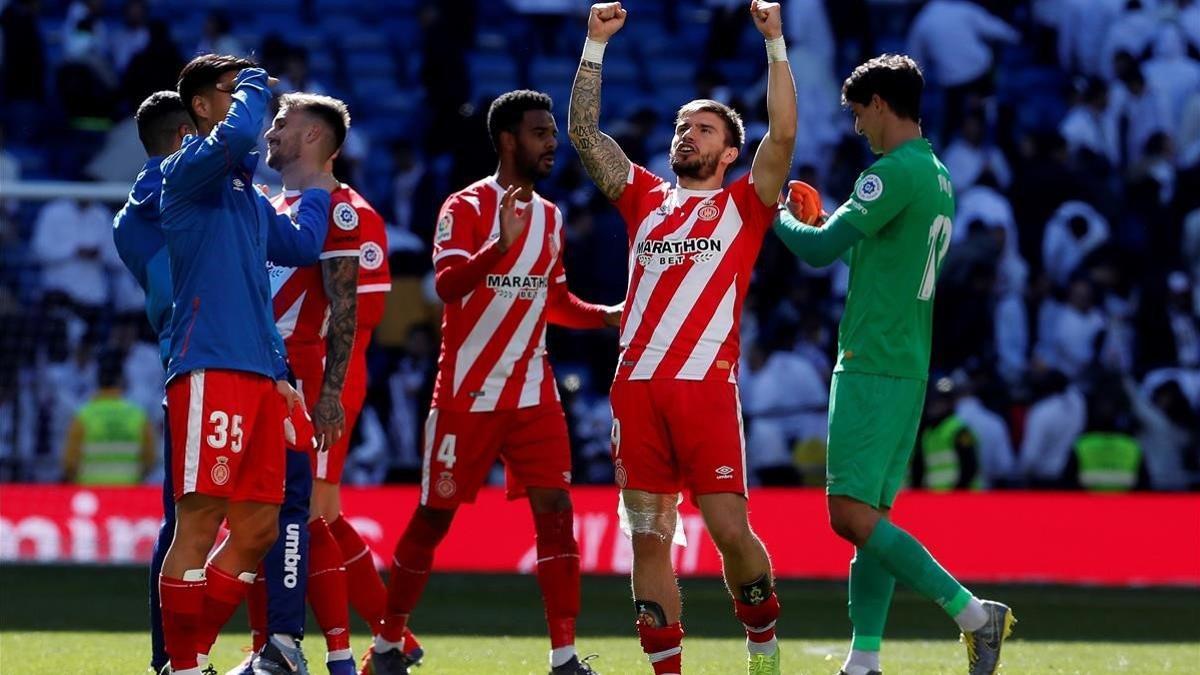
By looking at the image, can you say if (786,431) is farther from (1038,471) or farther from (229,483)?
(229,483)

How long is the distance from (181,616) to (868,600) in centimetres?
291

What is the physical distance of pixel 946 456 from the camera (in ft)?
52.9

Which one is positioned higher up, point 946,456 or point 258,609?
point 258,609

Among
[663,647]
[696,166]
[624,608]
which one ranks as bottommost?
[624,608]

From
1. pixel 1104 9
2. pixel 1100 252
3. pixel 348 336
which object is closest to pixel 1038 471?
pixel 1100 252

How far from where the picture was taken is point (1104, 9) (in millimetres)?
21281

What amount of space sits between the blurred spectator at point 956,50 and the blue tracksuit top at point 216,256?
13.8 metres

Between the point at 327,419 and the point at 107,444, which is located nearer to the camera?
the point at 327,419

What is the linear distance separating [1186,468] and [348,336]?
1058cm

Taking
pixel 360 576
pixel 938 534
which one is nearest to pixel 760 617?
pixel 360 576

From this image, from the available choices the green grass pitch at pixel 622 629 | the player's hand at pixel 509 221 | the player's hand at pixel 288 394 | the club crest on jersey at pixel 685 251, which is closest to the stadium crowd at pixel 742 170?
the green grass pitch at pixel 622 629

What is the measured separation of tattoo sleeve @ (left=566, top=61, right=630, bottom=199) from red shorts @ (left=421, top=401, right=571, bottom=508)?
1446 mm

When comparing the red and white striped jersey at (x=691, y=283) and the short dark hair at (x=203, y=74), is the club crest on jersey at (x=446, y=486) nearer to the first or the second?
the red and white striped jersey at (x=691, y=283)

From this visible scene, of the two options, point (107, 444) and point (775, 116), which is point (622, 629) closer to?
point (775, 116)
